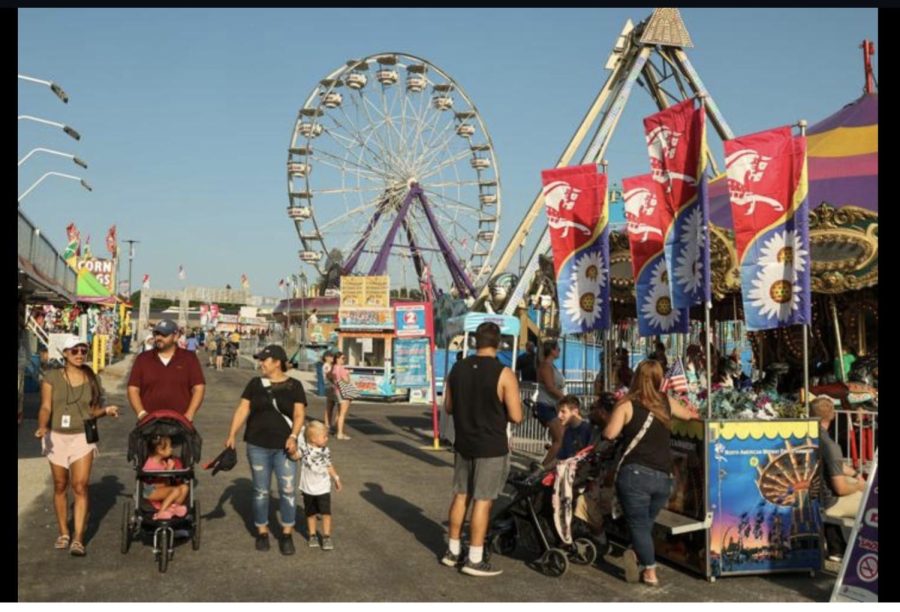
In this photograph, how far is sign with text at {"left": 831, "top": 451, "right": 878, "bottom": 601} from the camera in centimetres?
580

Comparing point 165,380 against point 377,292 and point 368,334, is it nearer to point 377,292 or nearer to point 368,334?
point 368,334

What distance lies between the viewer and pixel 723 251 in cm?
1245

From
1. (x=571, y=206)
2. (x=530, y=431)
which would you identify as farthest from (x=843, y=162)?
(x=530, y=431)

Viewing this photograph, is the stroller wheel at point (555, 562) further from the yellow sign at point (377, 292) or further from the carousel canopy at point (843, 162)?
the yellow sign at point (377, 292)

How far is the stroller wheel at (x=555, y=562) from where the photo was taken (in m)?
6.84

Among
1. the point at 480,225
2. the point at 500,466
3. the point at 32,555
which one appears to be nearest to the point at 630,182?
the point at 500,466

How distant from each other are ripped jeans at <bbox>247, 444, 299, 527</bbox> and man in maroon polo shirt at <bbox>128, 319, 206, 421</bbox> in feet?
2.21

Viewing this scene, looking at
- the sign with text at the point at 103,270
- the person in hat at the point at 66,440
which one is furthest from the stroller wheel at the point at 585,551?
the sign with text at the point at 103,270

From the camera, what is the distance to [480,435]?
7.00 m

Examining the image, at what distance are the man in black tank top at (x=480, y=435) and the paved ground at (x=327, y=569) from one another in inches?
11.2

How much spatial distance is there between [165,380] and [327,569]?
208 centimetres

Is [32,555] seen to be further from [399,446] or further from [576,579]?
[399,446]

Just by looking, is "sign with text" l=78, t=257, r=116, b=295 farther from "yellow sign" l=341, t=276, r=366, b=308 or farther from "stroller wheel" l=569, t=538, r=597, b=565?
"stroller wheel" l=569, t=538, r=597, b=565

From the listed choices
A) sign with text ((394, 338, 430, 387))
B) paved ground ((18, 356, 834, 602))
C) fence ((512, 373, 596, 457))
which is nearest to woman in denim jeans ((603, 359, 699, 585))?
paved ground ((18, 356, 834, 602))
